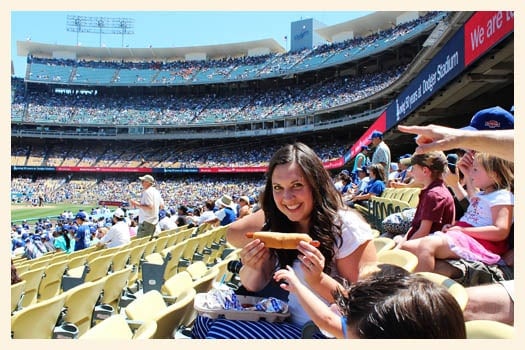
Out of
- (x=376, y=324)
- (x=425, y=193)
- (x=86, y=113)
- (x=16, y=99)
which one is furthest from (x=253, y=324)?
(x=16, y=99)

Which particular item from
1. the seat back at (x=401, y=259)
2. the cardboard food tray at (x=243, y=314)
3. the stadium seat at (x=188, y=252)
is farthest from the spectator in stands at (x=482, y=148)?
the stadium seat at (x=188, y=252)

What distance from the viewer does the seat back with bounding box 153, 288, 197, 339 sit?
1765 millimetres

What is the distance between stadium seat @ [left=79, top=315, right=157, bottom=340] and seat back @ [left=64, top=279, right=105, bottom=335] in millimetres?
1180

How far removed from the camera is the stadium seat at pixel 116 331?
1570 millimetres

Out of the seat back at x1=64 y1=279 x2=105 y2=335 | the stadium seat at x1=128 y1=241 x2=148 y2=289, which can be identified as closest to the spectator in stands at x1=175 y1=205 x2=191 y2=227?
the stadium seat at x1=128 y1=241 x2=148 y2=289

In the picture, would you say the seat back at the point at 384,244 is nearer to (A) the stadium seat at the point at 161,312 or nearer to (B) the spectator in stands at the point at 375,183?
(A) the stadium seat at the point at 161,312

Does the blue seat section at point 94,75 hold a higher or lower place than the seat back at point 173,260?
higher

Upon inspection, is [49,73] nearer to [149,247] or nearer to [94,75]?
[94,75]

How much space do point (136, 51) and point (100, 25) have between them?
9188 mm

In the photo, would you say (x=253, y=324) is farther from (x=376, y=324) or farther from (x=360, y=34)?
(x=360, y=34)

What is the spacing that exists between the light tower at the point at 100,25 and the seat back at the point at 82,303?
5854 centimetres

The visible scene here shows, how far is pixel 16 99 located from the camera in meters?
46.7

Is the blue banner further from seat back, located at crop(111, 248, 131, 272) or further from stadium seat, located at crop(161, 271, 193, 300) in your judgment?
stadium seat, located at crop(161, 271, 193, 300)

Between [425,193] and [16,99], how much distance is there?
170ft
